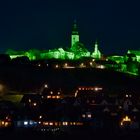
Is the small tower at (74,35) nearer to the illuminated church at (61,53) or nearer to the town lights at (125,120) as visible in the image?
the illuminated church at (61,53)

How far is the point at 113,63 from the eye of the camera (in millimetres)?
109375

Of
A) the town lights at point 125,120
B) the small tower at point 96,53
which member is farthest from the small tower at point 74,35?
the town lights at point 125,120

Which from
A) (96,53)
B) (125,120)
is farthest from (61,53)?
(125,120)

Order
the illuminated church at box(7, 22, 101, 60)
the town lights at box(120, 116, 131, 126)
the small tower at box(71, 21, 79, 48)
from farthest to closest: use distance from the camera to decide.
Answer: the small tower at box(71, 21, 79, 48), the illuminated church at box(7, 22, 101, 60), the town lights at box(120, 116, 131, 126)

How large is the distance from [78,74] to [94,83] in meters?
7.30

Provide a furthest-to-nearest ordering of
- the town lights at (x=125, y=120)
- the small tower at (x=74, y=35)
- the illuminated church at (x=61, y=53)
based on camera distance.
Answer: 1. the small tower at (x=74, y=35)
2. the illuminated church at (x=61, y=53)
3. the town lights at (x=125, y=120)

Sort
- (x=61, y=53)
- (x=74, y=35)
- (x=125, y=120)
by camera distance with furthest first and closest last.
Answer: (x=74, y=35), (x=61, y=53), (x=125, y=120)

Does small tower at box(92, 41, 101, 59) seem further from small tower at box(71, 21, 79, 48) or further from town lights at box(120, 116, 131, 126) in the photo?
town lights at box(120, 116, 131, 126)

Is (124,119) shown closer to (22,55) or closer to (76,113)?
(76,113)

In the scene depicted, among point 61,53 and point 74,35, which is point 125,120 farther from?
point 74,35

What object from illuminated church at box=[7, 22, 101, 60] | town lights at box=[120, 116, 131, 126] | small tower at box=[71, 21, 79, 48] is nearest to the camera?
town lights at box=[120, 116, 131, 126]

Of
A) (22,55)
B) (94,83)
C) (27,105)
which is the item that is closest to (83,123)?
(27,105)

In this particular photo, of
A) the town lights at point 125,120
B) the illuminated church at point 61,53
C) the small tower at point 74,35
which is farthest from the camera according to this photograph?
the small tower at point 74,35

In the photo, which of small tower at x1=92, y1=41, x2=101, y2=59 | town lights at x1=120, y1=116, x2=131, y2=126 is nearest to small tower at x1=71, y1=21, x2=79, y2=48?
small tower at x1=92, y1=41, x2=101, y2=59
